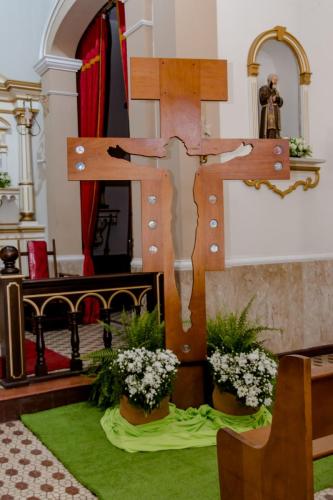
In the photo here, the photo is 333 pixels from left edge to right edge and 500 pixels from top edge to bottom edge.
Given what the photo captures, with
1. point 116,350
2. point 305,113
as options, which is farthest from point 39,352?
point 305,113

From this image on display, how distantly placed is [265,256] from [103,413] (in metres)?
2.25

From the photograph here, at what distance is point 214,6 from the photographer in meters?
4.73

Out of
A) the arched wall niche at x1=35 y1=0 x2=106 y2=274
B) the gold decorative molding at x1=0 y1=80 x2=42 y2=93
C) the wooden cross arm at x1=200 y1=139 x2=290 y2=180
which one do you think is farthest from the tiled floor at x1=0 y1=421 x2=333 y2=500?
the gold decorative molding at x1=0 y1=80 x2=42 y2=93

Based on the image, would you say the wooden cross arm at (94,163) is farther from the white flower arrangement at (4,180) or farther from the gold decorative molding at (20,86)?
the gold decorative molding at (20,86)

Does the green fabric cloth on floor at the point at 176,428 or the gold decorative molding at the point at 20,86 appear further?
the gold decorative molding at the point at 20,86

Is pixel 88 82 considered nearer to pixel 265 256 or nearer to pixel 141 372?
pixel 265 256

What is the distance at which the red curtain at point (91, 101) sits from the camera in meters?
6.70

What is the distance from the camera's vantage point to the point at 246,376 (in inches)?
131

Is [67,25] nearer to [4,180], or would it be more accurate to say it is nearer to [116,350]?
[4,180]

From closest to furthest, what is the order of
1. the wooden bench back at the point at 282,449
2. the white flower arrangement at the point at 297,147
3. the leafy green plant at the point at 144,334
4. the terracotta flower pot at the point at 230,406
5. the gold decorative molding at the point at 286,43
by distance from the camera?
the wooden bench back at the point at 282,449 < the terracotta flower pot at the point at 230,406 < the leafy green plant at the point at 144,334 < the gold decorative molding at the point at 286,43 < the white flower arrangement at the point at 297,147

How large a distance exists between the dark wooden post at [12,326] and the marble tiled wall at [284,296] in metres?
1.41

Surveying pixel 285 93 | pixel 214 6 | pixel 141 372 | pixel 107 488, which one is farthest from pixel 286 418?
pixel 285 93

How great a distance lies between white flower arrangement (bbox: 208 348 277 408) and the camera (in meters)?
3.34

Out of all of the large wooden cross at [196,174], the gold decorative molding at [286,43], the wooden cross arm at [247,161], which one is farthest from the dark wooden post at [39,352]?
the gold decorative molding at [286,43]
